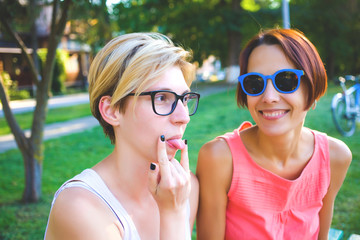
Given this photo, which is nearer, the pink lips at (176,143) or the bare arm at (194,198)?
the pink lips at (176,143)

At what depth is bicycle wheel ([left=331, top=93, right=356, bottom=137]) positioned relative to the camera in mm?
7402

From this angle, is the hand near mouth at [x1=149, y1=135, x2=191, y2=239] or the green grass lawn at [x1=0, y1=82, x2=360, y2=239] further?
the green grass lawn at [x1=0, y1=82, x2=360, y2=239]

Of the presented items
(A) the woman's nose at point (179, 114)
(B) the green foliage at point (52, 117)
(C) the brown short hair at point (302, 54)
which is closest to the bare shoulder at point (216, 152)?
(A) the woman's nose at point (179, 114)

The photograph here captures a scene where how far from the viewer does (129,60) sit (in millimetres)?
1575

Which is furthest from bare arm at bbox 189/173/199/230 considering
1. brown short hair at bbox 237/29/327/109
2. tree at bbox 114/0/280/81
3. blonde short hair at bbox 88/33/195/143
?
tree at bbox 114/0/280/81

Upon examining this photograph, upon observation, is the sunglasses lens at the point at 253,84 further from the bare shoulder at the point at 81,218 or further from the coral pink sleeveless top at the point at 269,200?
the bare shoulder at the point at 81,218

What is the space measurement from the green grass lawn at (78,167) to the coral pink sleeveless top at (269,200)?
202cm

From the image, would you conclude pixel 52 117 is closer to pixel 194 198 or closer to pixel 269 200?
pixel 194 198

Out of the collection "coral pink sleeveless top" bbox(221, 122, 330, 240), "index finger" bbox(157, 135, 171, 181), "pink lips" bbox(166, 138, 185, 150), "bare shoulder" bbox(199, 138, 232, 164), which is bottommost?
"coral pink sleeveless top" bbox(221, 122, 330, 240)

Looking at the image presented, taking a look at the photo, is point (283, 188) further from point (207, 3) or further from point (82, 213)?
point (207, 3)

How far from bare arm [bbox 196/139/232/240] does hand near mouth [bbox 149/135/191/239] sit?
459mm

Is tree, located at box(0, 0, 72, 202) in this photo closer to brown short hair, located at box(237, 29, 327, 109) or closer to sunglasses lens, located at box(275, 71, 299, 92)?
brown short hair, located at box(237, 29, 327, 109)

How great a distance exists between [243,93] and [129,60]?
878mm

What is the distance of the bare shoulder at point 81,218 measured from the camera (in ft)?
4.60
